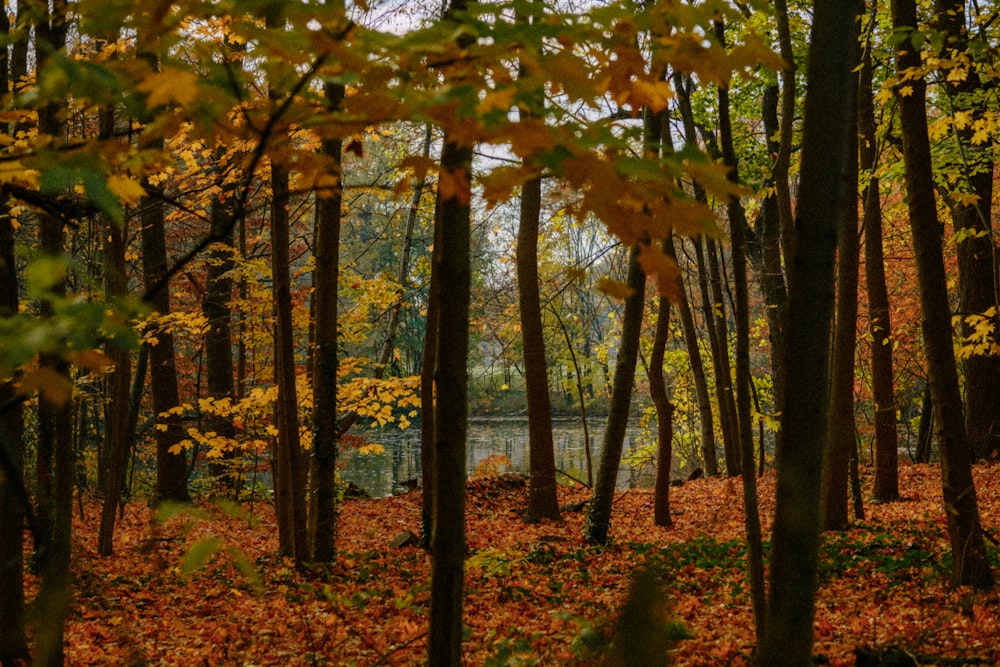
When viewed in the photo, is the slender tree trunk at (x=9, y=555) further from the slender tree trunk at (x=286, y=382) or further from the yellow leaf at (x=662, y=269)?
the yellow leaf at (x=662, y=269)

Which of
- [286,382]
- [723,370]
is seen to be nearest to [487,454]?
[286,382]

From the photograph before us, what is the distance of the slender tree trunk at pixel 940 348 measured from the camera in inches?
185

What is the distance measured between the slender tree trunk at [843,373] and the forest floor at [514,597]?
0.38m

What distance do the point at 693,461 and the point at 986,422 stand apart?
8915mm

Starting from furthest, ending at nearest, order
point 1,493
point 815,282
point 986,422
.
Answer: point 986,422, point 1,493, point 815,282

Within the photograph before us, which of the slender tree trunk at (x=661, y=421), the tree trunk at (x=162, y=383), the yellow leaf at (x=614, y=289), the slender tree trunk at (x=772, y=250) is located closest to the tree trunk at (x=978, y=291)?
the slender tree trunk at (x=772, y=250)

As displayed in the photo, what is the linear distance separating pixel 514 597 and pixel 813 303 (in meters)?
4.33

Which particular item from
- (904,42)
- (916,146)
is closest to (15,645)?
(916,146)

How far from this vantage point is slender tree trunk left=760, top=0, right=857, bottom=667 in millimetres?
2260

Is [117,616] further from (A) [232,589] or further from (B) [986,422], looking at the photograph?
(B) [986,422]

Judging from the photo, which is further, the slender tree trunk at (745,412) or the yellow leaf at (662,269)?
the slender tree trunk at (745,412)

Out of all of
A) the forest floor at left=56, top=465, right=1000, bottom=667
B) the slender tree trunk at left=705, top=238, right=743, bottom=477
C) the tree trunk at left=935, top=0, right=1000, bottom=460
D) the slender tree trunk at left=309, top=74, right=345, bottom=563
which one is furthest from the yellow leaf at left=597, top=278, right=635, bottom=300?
the tree trunk at left=935, top=0, right=1000, bottom=460

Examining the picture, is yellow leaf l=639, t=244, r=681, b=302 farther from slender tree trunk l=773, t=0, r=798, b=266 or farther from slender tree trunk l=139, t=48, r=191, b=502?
slender tree trunk l=139, t=48, r=191, b=502

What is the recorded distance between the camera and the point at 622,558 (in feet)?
24.2
